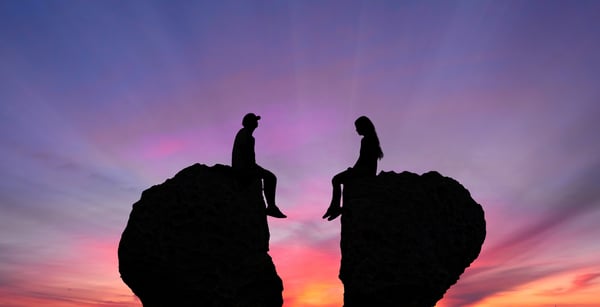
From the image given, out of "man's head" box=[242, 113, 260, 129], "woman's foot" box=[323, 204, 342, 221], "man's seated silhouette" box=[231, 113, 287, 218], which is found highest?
"man's head" box=[242, 113, 260, 129]

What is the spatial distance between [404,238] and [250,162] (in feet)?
13.3

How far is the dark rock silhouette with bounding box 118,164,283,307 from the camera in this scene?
11953 mm

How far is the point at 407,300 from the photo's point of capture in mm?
12367

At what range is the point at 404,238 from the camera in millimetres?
12234

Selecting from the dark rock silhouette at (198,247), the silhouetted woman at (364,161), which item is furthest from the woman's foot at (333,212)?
the dark rock silhouette at (198,247)

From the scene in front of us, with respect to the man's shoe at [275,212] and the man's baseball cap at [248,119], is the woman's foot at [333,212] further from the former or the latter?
the man's baseball cap at [248,119]

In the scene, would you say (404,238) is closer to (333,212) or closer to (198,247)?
(333,212)

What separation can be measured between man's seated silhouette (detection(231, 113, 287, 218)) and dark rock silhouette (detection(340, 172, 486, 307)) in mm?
1836

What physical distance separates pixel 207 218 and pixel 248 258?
4.22 ft

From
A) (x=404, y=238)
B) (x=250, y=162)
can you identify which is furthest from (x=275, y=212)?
(x=404, y=238)

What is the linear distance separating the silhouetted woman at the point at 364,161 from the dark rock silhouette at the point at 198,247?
202 cm

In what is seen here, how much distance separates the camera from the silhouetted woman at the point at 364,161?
525 inches

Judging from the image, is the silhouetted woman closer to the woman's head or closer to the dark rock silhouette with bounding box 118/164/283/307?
the woman's head

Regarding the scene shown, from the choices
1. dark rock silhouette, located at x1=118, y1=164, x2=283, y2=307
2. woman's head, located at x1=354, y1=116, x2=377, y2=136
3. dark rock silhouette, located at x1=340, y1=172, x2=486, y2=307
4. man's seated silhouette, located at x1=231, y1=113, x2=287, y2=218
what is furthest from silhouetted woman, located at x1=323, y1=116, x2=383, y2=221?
dark rock silhouette, located at x1=118, y1=164, x2=283, y2=307
